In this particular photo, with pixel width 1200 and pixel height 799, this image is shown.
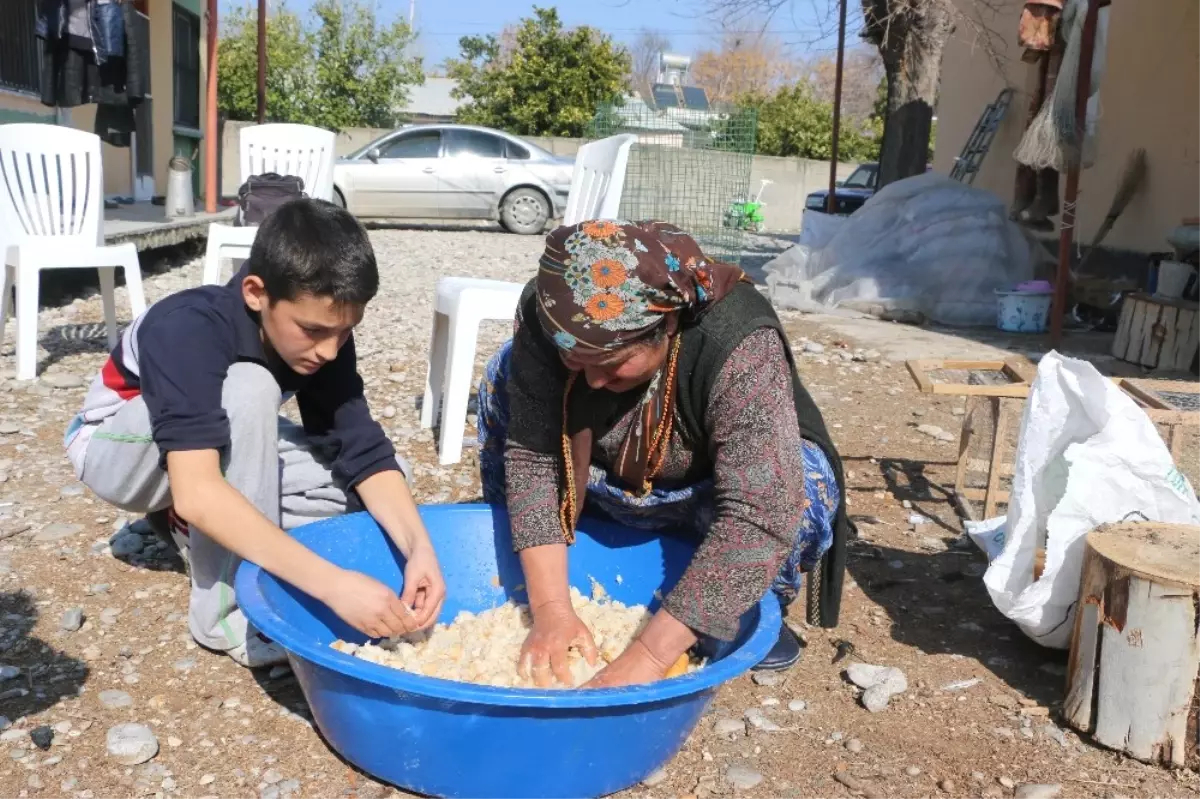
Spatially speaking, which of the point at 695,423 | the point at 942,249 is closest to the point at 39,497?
the point at 695,423

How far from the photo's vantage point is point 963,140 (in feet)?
39.5

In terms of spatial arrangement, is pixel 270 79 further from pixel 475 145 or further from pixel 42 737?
pixel 42 737

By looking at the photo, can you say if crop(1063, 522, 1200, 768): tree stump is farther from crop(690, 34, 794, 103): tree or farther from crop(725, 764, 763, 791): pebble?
crop(690, 34, 794, 103): tree

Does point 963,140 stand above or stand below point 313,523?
above

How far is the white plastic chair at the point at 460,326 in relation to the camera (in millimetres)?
3680

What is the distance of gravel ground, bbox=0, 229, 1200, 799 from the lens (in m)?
1.99

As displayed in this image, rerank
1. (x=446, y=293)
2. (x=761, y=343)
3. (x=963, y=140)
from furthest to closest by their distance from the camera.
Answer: (x=963, y=140)
(x=446, y=293)
(x=761, y=343)

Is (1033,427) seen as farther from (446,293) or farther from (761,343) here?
(446,293)

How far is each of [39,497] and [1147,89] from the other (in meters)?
8.12

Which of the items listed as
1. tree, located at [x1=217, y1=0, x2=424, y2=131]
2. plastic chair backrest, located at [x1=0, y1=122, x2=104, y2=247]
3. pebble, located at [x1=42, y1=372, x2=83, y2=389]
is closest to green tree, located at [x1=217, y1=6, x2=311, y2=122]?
tree, located at [x1=217, y1=0, x2=424, y2=131]

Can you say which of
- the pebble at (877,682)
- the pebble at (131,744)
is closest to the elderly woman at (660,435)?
the pebble at (877,682)

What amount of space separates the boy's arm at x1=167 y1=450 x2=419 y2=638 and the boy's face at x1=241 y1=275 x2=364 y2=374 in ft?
0.90

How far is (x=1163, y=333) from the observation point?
604 cm

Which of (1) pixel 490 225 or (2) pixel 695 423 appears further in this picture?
(1) pixel 490 225
